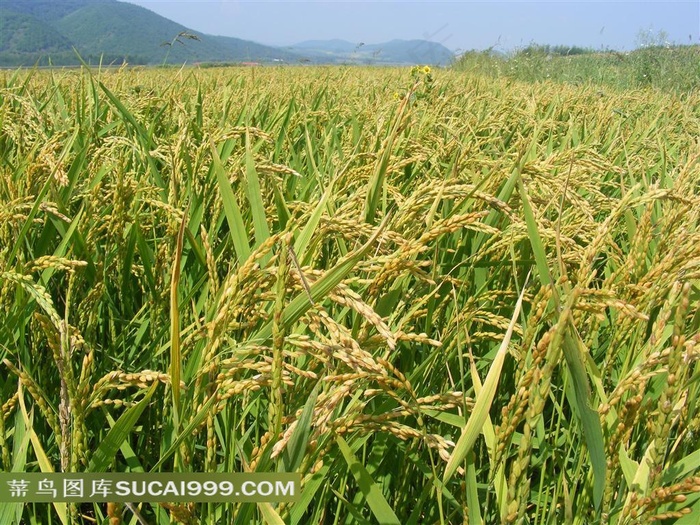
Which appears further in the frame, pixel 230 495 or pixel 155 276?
pixel 155 276

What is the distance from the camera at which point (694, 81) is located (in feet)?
33.0

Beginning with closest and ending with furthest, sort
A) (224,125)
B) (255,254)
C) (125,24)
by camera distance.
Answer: (255,254), (224,125), (125,24)

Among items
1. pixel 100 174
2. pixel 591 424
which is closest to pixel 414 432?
pixel 591 424

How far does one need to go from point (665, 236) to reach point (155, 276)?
1167 millimetres

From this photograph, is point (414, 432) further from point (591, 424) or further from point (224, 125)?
point (224, 125)

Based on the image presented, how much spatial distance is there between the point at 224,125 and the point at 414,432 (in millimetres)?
1977

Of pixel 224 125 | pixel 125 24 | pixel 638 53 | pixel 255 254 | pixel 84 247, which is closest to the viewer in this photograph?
pixel 255 254

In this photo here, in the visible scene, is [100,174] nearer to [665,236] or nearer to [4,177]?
[4,177]

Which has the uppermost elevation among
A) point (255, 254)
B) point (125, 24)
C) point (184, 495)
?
point (125, 24)

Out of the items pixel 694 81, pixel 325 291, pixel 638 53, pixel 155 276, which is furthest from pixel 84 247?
pixel 638 53

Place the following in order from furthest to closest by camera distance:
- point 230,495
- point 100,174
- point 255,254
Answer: point 100,174 → point 230,495 → point 255,254

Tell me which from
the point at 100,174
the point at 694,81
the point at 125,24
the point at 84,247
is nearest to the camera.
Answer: the point at 84,247

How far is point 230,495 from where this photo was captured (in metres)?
0.76

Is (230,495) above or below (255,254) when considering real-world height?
below
